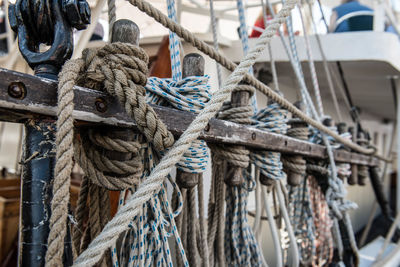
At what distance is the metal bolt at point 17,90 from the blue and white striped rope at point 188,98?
25 cm

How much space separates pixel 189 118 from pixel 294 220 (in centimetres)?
92

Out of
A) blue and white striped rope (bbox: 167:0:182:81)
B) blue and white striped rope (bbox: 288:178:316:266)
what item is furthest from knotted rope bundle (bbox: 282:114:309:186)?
blue and white striped rope (bbox: 167:0:182:81)

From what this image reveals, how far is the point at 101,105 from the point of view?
543 mm

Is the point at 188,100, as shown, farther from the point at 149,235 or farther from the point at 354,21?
the point at 354,21

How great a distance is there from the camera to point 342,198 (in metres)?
1.45

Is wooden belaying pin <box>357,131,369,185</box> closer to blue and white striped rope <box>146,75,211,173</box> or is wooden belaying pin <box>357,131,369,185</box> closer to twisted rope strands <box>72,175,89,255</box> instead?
blue and white striped rope <box>146,75,211,173</box>

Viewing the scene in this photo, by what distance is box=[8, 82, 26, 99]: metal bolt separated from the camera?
1.46 feet

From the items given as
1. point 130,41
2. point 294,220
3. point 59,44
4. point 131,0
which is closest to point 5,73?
point 59,44

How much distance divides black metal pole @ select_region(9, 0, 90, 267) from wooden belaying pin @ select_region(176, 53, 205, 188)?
0.28m

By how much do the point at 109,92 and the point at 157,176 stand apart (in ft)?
0.53

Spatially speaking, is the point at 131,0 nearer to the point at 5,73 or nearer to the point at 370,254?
the point at 5,73

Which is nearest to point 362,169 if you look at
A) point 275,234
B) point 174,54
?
point 275,234

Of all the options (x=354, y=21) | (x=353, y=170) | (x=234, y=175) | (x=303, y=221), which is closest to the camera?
(x=234, y=175)

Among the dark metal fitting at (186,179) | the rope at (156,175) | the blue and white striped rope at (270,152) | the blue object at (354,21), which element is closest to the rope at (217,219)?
the blue and white striped rope at (270,152)
